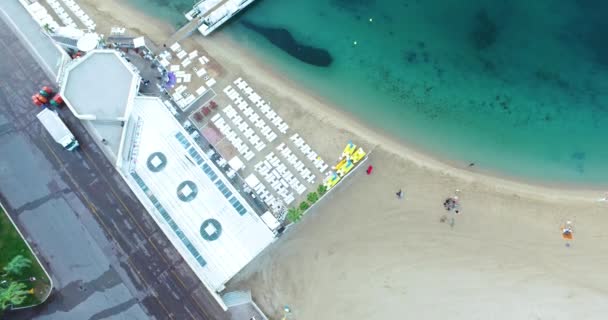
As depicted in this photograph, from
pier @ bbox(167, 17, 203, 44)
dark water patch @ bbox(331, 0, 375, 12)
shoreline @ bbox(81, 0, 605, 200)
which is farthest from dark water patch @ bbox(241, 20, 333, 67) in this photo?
dark water patch @ bbox(331, 0, 375, 12)

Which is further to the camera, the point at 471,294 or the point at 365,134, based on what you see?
the point at 365,134

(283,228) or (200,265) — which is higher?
(200,265)

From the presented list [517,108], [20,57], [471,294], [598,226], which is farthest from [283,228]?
[20,57]

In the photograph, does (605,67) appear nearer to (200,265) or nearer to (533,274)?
(533,274)

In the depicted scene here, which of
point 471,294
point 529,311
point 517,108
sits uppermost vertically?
point 517,108

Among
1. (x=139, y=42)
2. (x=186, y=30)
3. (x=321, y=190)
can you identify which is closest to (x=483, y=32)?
(x=321, y=190)

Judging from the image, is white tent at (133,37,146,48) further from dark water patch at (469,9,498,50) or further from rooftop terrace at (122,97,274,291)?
dark water patch at (469,9,498,50)
